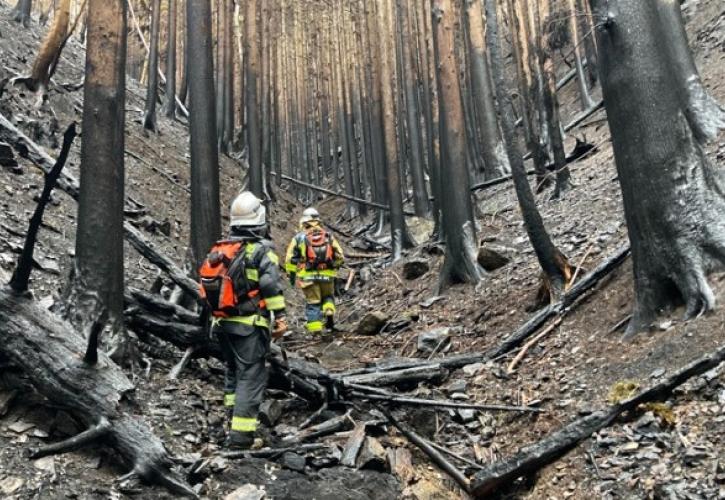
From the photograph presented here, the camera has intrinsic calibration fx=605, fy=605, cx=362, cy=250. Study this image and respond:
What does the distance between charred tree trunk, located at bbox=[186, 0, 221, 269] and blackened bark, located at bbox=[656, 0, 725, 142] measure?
187 inches

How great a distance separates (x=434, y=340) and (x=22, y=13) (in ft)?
47.1

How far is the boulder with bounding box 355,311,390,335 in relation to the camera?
8.61m

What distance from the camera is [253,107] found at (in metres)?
13.8

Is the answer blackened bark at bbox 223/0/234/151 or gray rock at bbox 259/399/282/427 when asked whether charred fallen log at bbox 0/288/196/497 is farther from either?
blackened bark at bbox 223/0/234/151

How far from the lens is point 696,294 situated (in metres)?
4.29

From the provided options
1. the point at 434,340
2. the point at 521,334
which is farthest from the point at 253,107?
the point at 521,334

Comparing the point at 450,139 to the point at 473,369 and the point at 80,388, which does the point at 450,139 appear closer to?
the point at 473,369

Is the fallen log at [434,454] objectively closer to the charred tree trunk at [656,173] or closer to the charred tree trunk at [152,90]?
the charred tree trunk at [656,173]

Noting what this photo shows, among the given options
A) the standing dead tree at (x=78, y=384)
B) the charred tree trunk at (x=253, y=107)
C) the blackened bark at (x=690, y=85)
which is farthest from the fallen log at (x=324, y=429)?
the charred tree trunk at (x=253, y=107)

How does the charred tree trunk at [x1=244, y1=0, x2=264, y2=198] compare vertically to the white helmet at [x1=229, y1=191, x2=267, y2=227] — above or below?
above

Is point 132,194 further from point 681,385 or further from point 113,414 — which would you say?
point 681,385

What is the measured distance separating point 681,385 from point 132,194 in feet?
29.2

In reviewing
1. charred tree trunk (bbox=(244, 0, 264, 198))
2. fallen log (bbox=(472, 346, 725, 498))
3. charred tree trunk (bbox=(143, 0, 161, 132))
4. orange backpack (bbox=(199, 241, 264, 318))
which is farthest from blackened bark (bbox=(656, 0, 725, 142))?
charred tree trunk (bbox=(143, 0, 161, 132))

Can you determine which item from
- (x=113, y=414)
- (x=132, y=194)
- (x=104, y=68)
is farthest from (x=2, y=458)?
(x=132, y=194)
